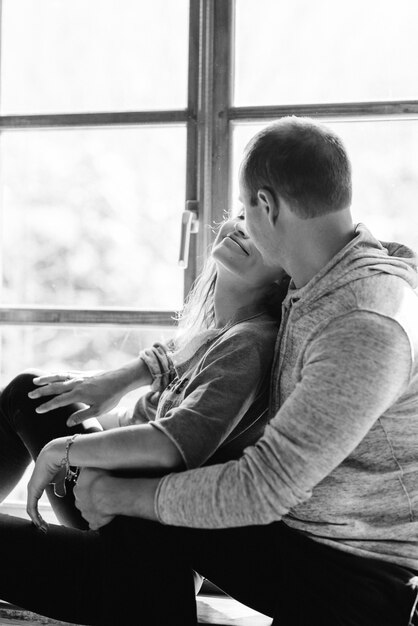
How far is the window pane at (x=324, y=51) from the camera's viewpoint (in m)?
1.87

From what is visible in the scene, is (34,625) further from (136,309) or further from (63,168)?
(63,168)

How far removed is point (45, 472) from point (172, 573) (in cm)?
31

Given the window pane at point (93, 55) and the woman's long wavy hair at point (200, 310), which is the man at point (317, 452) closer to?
the woman's long wavy hair at point (200, 310)

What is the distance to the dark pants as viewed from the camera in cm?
118

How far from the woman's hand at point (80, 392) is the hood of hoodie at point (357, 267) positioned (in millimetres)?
569

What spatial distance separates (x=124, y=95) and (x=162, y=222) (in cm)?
37

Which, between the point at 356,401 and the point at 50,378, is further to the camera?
the point at 50,378

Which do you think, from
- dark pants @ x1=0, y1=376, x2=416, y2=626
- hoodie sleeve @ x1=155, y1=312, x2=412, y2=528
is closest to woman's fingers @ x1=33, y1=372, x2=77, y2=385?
dark pants @ x1=0, y1=376, x2=416, y2=626

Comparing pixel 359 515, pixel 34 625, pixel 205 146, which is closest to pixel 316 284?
pixel 359 515

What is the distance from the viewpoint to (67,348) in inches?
82.6

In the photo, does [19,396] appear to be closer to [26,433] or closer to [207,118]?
[26,433]

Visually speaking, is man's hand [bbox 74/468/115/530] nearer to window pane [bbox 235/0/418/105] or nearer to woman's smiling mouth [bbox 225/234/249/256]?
woman's smiling mouth [bbox 225/234/249/256]

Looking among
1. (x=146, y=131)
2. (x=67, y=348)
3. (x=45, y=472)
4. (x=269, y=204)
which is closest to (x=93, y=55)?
(x=146, y=131)

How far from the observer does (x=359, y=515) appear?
3.92 ft
